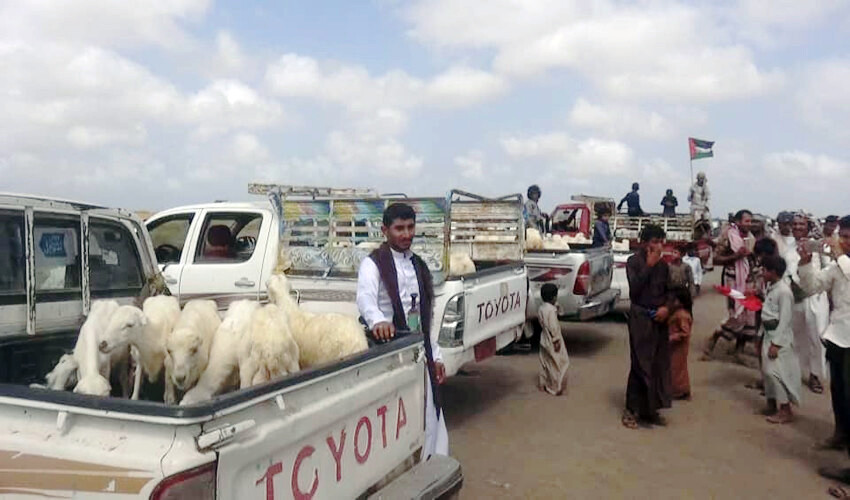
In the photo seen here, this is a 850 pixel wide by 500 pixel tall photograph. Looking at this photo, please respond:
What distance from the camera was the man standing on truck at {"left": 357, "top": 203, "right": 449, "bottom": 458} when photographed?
3.67 metres

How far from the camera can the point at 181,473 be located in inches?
66.5

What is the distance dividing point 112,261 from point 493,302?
3.21 metres

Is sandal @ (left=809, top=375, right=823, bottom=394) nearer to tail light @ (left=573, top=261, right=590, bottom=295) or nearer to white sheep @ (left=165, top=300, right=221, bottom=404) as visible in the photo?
tail light @ (left=573, top=261, right=590, bottom=295)

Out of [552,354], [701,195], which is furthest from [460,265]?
[701,195]

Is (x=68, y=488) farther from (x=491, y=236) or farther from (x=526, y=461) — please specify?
(x=491, y=236)

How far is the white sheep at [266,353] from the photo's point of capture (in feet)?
8.89

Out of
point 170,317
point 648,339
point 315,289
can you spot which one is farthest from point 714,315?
point 170,317

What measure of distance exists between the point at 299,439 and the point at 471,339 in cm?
352

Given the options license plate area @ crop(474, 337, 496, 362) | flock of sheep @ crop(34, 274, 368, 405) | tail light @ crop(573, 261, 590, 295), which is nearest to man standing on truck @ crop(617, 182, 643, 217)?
tail light @ crop(573, 261, 590, 295)

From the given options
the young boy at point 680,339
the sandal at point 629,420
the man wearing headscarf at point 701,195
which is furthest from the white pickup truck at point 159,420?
the man wearing headscarf at point 701,195

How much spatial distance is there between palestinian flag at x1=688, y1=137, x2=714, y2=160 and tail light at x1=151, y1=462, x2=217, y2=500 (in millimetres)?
18956

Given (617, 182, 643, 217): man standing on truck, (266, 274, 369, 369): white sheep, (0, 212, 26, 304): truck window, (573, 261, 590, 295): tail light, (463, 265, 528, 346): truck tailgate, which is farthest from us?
(617, 182, 643, 217): man standing on truck

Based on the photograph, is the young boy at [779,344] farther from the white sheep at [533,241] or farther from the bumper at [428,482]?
the bumper at [428,482]

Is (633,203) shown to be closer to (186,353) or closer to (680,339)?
(680,339)
